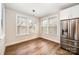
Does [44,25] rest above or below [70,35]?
above

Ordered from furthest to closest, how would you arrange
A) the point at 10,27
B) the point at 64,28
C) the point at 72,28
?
the point at 64,28 → the point at 72,28 → the point at 10,27

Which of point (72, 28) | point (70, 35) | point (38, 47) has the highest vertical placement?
point (72, 28)

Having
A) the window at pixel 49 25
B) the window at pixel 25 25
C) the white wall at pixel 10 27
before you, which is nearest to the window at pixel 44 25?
the window at pixel 49 25

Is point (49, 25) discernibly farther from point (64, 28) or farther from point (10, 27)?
point (10, 27)

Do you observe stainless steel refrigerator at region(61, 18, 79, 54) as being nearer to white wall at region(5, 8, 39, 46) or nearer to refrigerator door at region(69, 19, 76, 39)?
refrigerator door at region(69, 19, 76, 39)

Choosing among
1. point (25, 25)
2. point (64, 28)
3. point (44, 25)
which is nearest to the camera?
point (25, 25)

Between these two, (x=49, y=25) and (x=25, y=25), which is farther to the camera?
(x=49, y=25)

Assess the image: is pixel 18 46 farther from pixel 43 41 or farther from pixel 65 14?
pixel 65 14

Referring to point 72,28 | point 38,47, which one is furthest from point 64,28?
point 38,47

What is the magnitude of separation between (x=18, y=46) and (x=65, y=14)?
1.88m

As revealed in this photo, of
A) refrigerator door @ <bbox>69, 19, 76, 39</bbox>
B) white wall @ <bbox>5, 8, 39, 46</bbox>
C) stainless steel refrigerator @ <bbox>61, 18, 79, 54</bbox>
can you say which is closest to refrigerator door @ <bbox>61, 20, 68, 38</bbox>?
stainless steel refrigerator @ <bbox>61, 18, 79, 54</bbox>

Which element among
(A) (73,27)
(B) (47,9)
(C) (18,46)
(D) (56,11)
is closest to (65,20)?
(A) (73,27)

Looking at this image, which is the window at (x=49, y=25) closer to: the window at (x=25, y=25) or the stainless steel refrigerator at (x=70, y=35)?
the window at (x=25, y=25)

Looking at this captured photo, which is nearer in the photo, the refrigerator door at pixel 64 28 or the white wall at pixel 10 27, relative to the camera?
the white wall at pixel 10 27
